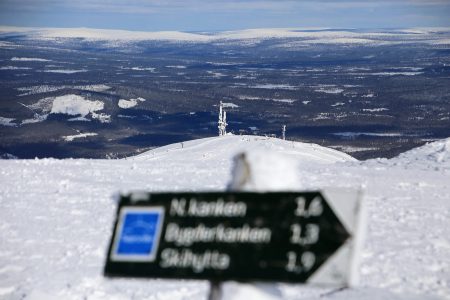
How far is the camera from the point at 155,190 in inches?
526

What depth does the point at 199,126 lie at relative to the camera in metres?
153

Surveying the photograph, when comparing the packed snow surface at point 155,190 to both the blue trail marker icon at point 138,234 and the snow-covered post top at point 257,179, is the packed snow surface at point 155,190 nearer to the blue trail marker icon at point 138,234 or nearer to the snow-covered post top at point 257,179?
the snow-covered post top at point 257,179

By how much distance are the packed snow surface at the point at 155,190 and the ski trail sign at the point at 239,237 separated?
2253mm

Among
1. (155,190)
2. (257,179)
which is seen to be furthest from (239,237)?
(155,190)

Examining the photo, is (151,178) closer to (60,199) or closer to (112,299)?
(60,199)

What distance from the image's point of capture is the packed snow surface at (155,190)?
27.1ft

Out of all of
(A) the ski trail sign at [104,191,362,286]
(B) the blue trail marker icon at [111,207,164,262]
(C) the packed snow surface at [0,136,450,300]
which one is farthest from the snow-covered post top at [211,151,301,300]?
(C) the packed snow surface at [0,136,450,300]

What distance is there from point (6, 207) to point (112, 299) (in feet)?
18.4

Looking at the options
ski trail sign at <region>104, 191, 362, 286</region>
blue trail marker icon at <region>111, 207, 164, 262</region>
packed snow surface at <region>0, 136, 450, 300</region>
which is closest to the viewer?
ski trail sign at <region>104, 191, 362, 286</region>

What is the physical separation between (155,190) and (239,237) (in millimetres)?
10026

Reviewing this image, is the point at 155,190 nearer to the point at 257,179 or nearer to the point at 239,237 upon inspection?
the point at 257,179

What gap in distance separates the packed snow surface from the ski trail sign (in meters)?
2.25

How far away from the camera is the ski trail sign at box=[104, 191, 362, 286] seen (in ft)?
10.8

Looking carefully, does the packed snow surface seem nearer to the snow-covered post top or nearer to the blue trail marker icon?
the snow-covered post top
